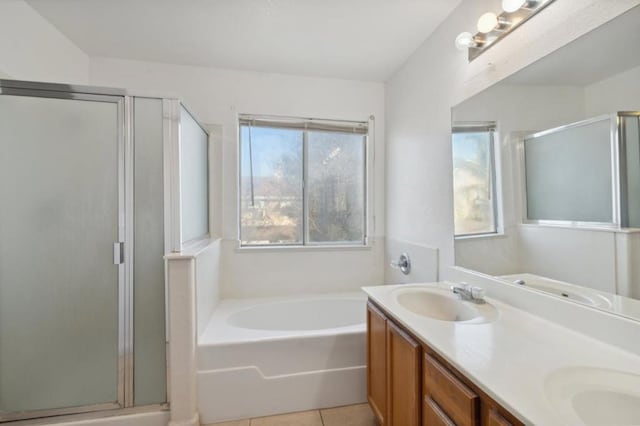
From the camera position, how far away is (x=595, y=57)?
0.98m

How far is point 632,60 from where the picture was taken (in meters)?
0.88

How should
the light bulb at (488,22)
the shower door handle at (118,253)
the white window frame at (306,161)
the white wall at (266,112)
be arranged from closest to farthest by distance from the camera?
the light bulb at (488,22), the shower door handle at (118,253), the white wall at (266,112), the white window frame at (306,161)

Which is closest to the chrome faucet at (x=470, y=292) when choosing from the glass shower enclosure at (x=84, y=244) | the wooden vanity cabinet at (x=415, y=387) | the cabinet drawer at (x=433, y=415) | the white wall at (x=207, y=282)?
the wooden vanity cabinet at (x=415, y=387)

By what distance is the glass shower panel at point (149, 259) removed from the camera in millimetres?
1552

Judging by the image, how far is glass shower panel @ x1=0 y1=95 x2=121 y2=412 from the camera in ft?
4.75

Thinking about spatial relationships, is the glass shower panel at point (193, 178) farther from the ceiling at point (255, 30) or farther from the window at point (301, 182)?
the ceiling at point (255, 30)

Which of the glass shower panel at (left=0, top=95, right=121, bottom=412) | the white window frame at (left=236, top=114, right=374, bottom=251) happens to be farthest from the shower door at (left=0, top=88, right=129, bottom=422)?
the white window frame at (left=236, top=114, right=374, bottom=251)

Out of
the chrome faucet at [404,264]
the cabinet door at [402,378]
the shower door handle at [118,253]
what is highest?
the shower door handle at [118,253]

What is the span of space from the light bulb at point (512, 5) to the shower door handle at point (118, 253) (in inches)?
92.8

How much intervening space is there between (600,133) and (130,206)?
7.39ft

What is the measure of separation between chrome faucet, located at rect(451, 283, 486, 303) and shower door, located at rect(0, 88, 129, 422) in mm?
1915

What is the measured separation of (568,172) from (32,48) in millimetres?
3078

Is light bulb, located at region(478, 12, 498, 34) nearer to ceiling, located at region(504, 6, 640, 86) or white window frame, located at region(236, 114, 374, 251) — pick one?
ceiling, located at region(504, 6, 640, 86)

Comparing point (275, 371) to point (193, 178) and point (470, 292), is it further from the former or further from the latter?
point (193, 178)
